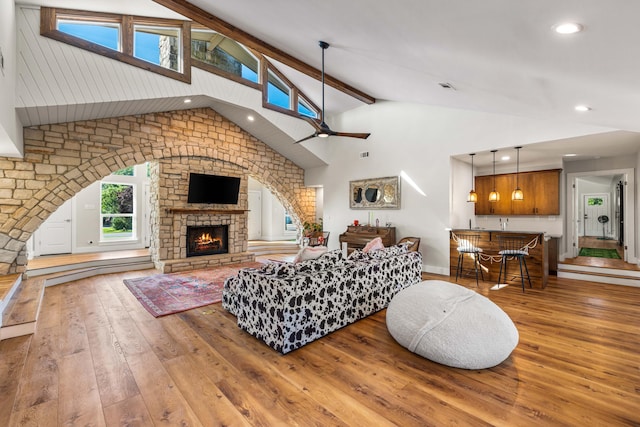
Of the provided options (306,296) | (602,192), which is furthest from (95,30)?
(602,192)

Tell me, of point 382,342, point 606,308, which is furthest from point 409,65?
point 606,308

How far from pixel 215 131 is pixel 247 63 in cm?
181

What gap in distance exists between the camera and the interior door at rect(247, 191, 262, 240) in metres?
10.9

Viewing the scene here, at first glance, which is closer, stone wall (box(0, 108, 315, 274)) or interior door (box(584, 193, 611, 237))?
stone wall (box(0, 108, 315, 274))

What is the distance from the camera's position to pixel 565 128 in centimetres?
473

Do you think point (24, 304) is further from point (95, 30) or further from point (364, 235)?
point (364, 235)

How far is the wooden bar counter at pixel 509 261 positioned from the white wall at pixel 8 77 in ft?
23.1

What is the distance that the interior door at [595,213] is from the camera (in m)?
11.5

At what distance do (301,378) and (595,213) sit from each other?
49.6 ft

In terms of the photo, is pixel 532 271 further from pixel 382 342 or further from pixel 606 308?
pixel 382 342

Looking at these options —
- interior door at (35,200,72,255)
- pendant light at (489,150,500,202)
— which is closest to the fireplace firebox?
interior door at (35,200,72,255)

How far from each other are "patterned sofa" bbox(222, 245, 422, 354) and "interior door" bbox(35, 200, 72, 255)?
5.96 metres

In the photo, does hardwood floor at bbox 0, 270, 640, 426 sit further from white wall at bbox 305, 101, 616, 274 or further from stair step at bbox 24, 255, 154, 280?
white wall at bbox 305, 101, 616, 274

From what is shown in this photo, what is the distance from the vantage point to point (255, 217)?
1098cm
